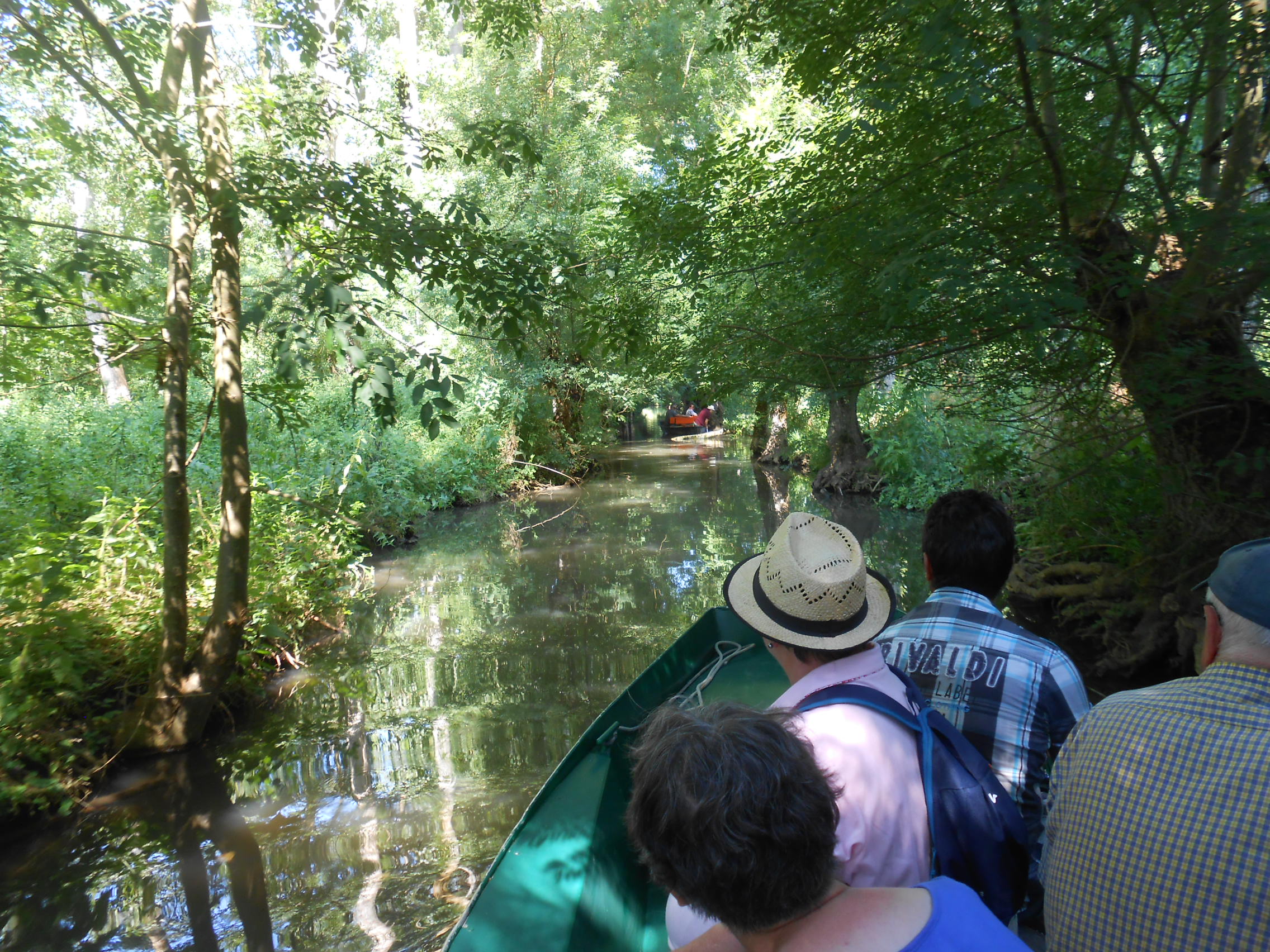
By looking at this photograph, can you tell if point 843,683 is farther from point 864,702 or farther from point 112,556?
point 112,556

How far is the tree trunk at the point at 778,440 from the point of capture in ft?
72.7

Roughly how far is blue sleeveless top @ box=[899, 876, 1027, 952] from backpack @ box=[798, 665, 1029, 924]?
0.38m

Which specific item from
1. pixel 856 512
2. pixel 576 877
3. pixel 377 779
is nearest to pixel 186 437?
pixel 377 779

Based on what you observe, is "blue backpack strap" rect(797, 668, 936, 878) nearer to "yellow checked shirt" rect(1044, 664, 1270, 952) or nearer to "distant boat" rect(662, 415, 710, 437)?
"yellow checked shirt" rect(1044, 664, 1270, 952)

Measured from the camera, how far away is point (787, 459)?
21922 millimetres

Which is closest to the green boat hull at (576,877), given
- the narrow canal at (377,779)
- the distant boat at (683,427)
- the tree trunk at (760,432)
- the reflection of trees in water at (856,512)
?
the narrow canal at (377,779)

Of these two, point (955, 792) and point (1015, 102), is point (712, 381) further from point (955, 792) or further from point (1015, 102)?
point (955, 792)

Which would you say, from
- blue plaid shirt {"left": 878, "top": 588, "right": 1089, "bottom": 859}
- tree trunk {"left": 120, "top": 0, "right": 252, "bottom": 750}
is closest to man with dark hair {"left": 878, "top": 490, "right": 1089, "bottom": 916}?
blue plaid shirt {"left": 878, "top": 588, "right": 1089, "bottom": 859}

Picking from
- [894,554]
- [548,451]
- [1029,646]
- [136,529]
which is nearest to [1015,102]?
[1029,646]

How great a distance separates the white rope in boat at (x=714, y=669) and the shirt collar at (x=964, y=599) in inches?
47.1

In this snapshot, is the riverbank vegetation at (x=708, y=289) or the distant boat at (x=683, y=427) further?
the distant boat at (x=683, y=427)

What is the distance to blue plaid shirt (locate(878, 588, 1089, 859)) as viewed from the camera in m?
1.95

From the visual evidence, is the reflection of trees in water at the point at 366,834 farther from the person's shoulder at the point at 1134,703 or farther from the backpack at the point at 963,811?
the person's shoulder at the point at 1134,703

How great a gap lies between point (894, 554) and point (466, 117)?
14288mm
